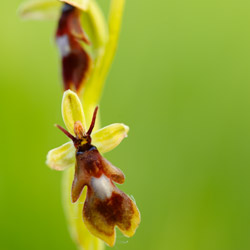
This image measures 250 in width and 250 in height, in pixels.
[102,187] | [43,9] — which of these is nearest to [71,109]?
[102,187]

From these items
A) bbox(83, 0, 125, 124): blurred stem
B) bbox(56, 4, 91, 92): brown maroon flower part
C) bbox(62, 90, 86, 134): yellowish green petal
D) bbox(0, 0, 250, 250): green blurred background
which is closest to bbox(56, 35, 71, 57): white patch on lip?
bbox(56, 4, 91, 92): brown maroon flower part

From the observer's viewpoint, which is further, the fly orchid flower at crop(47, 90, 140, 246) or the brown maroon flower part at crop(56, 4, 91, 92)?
the brown maroon flower part at crop(56, 4, 91, 92)

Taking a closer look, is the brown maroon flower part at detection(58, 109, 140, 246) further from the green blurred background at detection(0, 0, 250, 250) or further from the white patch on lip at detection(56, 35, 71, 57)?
the green blurred background at detection(0, 0, 250, 250)

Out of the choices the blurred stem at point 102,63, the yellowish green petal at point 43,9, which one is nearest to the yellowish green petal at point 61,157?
the blurred stem at point 102,63

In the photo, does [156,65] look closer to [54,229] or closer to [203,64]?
[203,64]

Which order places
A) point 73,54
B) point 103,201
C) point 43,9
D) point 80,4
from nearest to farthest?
point 103,201, point 80,4, point 73,54, point 43,9

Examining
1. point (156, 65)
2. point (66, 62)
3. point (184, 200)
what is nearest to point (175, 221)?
point (184, 200)

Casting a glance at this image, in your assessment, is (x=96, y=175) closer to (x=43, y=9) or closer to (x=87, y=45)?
(x=87, y=45)

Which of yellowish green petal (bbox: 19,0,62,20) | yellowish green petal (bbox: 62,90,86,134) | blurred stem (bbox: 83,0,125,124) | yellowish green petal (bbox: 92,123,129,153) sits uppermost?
yellowish green petal (bbox: 19,0,62,20)
